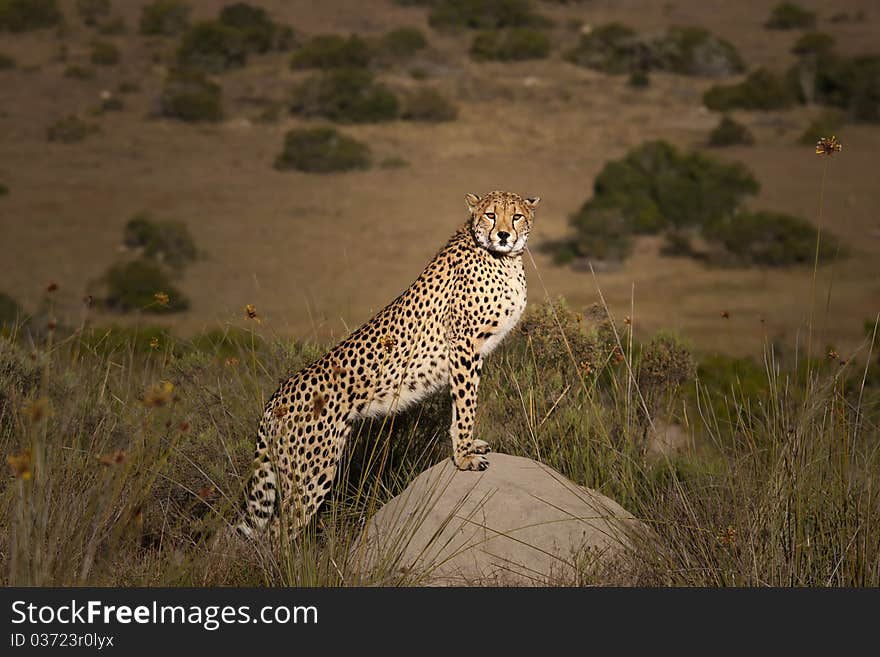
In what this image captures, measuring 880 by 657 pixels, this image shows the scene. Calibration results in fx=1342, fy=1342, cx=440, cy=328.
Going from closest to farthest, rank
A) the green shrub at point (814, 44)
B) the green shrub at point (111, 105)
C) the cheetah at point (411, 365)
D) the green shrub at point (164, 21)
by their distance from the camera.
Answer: the cheetah at point (411, 365) < the green shrub at point (111, 105) < the green shrub at point (814, 44) < the green shrub at point (164, 21)

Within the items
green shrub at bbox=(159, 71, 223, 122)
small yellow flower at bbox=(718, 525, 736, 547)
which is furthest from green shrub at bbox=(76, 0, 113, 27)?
small yellow flower at bbox=(718, 525, 736, 547)

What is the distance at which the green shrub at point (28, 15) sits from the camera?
1641 inches

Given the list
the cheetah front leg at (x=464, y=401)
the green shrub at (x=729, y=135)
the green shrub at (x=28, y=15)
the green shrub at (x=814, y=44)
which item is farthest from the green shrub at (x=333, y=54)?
the cheetah front leg at (x=464, y=401)

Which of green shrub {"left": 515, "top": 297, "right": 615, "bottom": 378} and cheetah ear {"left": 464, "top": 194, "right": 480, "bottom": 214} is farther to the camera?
green shrub {"left": 515, "top": 297, "right": 615, "bottom": 378}

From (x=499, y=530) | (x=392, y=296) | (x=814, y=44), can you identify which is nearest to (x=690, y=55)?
(x=814, y=44)

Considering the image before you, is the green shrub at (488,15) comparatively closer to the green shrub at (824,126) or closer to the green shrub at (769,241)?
the green shrub at (824,126)

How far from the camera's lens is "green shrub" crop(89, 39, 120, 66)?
38.6 meters

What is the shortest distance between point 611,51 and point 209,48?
39.7 ft

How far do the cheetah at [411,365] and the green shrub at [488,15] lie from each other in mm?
41221

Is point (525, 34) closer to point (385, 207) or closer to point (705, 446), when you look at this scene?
point (385, 207)

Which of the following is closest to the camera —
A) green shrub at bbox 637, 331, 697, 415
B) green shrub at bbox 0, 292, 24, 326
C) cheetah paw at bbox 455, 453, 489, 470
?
cheetah paw at bbox 455, 453, 489, 470

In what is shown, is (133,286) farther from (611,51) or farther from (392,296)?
(611,51)

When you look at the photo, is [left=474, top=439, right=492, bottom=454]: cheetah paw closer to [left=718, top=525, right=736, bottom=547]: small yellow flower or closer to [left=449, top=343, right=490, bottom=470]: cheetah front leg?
[left=449, top=343, right=490, bottom=470]: cheetah front leg

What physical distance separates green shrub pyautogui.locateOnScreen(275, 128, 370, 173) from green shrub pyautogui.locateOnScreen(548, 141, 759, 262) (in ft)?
19.1
